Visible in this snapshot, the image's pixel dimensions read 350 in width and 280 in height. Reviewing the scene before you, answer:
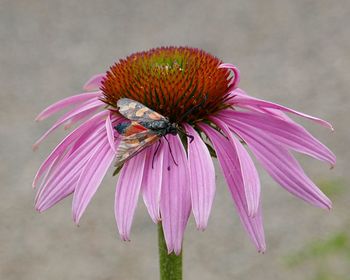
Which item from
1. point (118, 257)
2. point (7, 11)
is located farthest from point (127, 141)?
point (7, 11)

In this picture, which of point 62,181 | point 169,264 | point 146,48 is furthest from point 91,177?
point 146,48

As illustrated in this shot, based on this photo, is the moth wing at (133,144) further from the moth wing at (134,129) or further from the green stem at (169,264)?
the green stem at (169,264)

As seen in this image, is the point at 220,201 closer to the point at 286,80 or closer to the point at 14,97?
the point at 286,80

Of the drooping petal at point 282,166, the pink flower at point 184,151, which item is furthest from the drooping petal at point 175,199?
the drooping petal at point 282,166

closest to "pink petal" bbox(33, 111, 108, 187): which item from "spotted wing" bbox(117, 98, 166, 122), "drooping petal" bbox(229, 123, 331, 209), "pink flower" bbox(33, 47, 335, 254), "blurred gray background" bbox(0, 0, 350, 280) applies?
"pink flower" bbox(33, 47, 335, 254)

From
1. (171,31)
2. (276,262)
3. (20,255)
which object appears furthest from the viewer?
(171,31)
